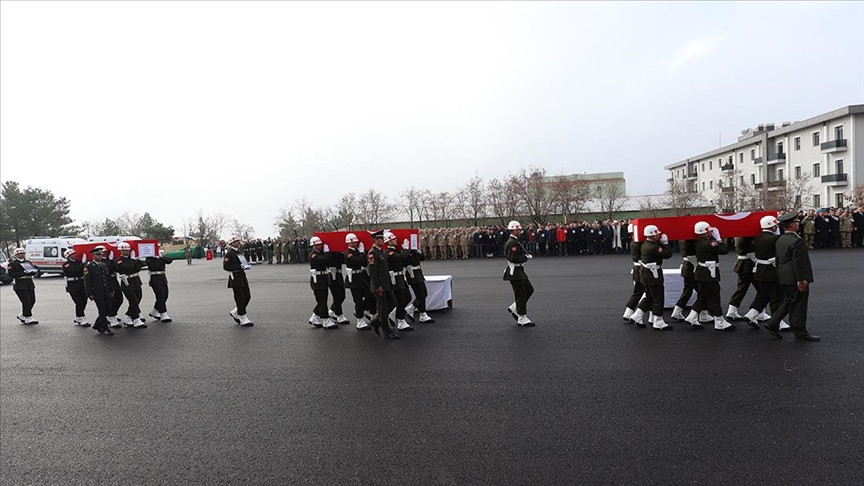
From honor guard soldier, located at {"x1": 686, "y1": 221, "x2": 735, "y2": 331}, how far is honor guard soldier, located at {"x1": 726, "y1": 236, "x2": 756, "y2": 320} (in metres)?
0.32

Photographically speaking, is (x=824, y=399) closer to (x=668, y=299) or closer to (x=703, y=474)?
(x=703, y=474)

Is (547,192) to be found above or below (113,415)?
above

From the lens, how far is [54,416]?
21.6ft

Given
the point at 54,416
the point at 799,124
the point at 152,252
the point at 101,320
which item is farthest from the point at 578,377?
the point at 799,124

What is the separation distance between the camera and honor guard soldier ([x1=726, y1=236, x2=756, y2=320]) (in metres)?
9.43

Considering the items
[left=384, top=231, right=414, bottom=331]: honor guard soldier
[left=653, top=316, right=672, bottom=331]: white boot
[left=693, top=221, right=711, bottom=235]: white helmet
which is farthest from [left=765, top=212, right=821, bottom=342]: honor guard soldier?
[left=384, top=231, right=414, bottom=331]: honor guard soldier

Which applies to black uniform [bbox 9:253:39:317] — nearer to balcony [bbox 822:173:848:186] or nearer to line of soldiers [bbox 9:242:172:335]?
line of soldiers [bbox 9:242:172:335]

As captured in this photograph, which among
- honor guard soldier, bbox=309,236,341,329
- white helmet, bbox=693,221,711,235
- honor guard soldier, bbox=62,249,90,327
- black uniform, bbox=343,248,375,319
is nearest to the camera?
white helmet, bbox=693,221,711,235

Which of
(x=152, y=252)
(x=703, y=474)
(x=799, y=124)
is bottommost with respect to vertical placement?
(x=703, y=474)

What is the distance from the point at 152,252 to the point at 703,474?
13354 millimetres

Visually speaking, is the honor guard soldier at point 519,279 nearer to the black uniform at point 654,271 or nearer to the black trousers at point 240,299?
the black uniform at point 654,271

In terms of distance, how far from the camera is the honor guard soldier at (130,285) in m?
12.7

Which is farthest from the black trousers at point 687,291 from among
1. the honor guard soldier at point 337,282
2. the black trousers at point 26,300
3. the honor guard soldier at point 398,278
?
the black trousers at point 26,300

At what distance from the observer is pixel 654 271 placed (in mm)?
9430
